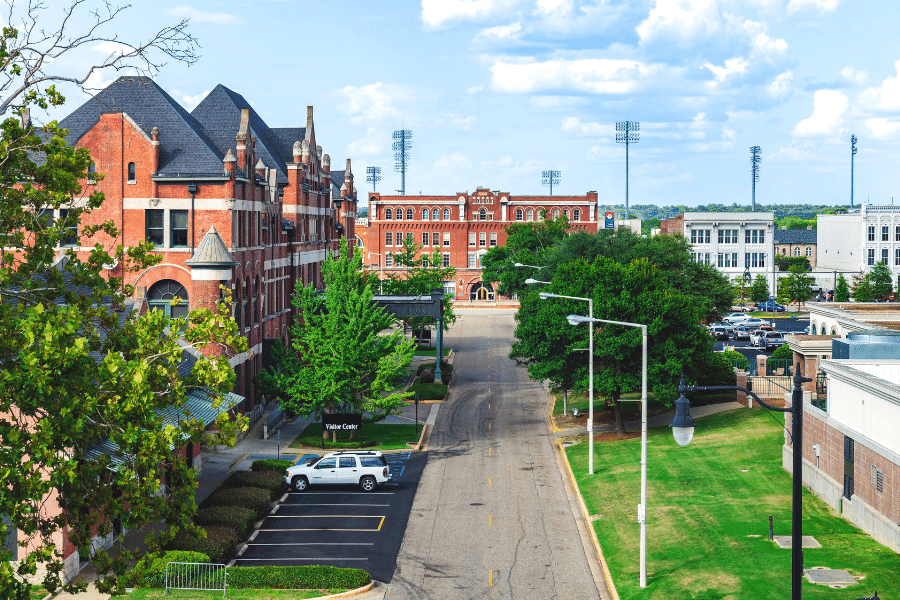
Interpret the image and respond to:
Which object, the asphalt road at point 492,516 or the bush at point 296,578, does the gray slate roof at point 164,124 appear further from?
the bush at point 296,578

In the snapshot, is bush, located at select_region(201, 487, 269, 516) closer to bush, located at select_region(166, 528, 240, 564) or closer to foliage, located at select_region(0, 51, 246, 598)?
bush, located at select_region(166, 528, 240, 564)

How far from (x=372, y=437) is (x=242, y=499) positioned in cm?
1713

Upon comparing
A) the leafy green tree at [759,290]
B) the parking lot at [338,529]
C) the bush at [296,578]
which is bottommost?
the parking lot at [338,529]

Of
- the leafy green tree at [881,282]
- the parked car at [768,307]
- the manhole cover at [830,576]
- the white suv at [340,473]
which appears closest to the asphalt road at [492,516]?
the white suv at [340,473]

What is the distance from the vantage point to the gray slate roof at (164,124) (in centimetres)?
4956

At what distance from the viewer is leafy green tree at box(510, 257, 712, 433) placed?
49750 mm

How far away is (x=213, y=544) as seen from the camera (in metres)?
30.3

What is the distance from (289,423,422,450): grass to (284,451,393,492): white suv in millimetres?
8051

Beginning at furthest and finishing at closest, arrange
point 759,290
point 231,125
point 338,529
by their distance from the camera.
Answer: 1. point 759,290
2. point 231,125
3. point 338,529

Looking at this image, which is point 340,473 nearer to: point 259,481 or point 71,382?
point 259,481

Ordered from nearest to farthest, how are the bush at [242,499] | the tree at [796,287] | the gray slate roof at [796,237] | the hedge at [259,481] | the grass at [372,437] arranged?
the bush at [242,499] < the hedge at [259,481] < the grass at [372,437] < the tree at [796,287] < the gray slate roof at [796,237]

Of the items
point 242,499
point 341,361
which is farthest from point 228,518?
point 341,361

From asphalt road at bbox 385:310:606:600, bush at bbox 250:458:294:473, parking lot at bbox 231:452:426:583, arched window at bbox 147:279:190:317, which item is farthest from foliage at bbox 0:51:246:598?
arched window at bbox 147:279:190:317

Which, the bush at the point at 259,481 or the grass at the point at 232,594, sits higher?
the bush at the point at 259,481
